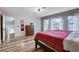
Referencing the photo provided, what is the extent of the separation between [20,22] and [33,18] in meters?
0.21

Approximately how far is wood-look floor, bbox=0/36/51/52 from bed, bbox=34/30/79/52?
0.11 metres

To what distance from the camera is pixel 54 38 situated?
1.18 m

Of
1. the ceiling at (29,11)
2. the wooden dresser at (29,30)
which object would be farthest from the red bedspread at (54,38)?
the ceiling at (29,11)

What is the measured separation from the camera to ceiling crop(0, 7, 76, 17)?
109cm

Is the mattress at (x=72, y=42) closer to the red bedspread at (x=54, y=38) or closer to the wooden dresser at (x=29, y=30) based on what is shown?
the red bedspread at (x=54, y=38)

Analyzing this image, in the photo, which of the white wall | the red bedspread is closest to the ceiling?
the white wall

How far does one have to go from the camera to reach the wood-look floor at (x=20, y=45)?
112 cm

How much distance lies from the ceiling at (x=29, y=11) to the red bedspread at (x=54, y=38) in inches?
10.9

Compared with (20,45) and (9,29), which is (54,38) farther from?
(9,29)

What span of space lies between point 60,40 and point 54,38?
0.35ft

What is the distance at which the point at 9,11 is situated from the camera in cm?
112
